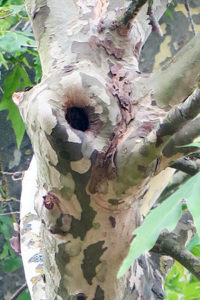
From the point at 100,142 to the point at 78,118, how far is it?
0.17 ft

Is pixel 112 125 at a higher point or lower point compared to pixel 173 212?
lower

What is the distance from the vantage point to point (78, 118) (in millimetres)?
997

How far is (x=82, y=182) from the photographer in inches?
38.7

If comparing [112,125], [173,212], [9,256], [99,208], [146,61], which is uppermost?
[173,212]

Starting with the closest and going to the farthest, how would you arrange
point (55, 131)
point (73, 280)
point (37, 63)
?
point (55, 131)
point (73, 280)
point (37, 63)

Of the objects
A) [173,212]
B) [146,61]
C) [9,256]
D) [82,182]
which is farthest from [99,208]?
[9,256]

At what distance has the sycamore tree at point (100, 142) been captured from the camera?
3.14ft

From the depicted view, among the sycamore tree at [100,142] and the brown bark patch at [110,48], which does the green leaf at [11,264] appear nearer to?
the sycamore tree at [100,142]

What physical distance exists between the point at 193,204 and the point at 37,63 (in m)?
1.18

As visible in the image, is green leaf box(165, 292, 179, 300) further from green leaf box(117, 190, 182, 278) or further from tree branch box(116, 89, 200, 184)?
green leaf box(117, 190, 182, 278)

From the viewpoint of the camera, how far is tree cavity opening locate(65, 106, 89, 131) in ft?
3.23

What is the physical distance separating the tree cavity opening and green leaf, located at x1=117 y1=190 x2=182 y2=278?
13.5 inches

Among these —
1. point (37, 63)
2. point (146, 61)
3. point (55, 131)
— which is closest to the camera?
point (55, 131)

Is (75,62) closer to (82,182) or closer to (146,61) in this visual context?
(82,182)
